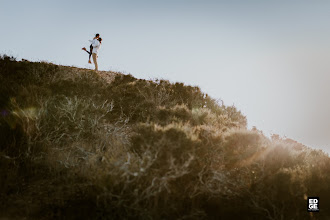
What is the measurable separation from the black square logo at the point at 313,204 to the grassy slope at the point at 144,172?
11 centimetres

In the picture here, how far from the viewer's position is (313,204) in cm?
529

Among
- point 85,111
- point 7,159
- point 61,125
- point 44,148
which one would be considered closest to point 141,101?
point 85,111

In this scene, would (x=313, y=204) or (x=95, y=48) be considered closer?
(x=313, y=204)

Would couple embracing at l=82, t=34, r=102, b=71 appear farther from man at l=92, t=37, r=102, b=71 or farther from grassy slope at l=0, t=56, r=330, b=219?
grassy slope at l=0, t=56, r=330, b=219

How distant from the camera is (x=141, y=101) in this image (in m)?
11.4

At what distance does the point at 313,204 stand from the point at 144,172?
3.82 m

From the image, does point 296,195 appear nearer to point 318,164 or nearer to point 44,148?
point 318,164

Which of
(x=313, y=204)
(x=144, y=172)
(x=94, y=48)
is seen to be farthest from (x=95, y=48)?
(x=313, y=204)

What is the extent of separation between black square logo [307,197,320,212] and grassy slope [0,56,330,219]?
0.11m

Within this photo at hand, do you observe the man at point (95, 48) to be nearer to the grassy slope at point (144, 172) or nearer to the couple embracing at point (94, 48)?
the couple embracing at point (94, 48)

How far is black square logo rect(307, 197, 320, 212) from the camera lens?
5.17 metres

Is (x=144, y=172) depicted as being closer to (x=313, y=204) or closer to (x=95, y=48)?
(x=313, y=204)

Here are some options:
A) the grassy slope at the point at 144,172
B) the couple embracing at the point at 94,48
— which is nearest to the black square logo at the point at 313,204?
the grassy slope at the point at 144,172

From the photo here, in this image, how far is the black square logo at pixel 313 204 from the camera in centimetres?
517
